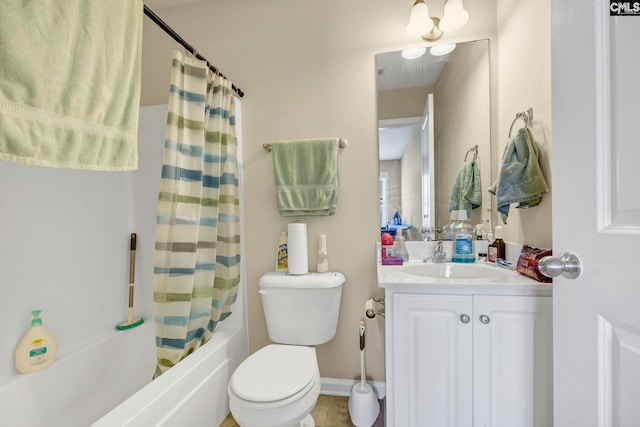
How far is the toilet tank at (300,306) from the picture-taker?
56.2 inches

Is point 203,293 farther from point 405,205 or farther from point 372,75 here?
point 372,75

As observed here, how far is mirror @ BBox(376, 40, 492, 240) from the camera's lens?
1.49 meters

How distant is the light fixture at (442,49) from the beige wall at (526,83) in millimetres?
246

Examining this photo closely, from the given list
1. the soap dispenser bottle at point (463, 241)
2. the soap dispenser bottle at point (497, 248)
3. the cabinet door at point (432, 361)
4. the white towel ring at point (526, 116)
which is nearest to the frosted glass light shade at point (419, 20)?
the white towel ring at point (526, 116)

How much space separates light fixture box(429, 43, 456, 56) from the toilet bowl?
1751 mm

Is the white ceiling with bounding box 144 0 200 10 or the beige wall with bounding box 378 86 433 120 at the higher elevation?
the white ceiling with bounding box 144 0 200 10

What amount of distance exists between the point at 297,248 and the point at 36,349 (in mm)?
1276

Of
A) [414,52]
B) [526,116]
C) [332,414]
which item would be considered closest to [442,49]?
[414,52]

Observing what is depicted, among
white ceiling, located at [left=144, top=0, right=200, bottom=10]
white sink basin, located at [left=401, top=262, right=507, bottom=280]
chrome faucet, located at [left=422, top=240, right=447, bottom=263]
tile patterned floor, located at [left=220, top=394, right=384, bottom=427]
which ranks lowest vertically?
tile patterned floor, located at [left=220, top=394, right=384, bottom=427]

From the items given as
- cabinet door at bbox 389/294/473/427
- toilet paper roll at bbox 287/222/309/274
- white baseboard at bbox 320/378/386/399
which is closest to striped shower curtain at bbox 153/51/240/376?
toilet paper roll at bbox 287/222/309/274

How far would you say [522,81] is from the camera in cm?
126

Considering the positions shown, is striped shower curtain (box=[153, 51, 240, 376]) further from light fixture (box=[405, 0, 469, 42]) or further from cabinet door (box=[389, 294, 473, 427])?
light fixture (box=[405, 0, 469, 42])

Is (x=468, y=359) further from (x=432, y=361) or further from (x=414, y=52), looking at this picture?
(x=414, y=52)

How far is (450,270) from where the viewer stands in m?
1.36
